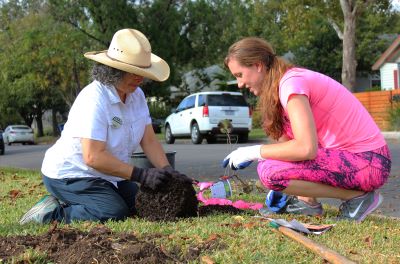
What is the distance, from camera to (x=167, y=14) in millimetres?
31844

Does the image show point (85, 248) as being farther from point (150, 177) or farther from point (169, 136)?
point (169, 136)

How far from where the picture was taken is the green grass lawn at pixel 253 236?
3143mm

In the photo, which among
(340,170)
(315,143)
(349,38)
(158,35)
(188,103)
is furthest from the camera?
(158,35)

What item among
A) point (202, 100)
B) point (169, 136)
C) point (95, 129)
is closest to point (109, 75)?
point (95, 129)

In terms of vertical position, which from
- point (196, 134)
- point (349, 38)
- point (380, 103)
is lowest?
point (196, 134)

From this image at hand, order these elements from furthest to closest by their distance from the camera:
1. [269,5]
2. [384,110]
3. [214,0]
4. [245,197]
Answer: [214,0]
[269,5]
[384,110]
[245,197]

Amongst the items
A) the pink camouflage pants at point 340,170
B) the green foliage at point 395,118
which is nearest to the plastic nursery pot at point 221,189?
the pink camouflage pants at point 340,170

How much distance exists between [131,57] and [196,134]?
15871mm

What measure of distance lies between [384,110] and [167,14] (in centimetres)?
1421

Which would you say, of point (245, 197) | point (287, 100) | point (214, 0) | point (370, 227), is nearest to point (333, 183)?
point (370, 227)

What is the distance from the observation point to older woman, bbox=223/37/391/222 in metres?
4.14

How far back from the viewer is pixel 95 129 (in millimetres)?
4273

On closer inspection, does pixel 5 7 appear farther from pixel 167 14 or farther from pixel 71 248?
pixel 71 248

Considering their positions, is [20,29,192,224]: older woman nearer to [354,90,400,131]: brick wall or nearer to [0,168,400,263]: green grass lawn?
[0,168,400,263]: green grass lawn
